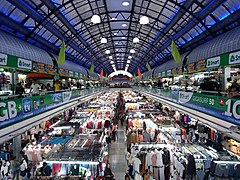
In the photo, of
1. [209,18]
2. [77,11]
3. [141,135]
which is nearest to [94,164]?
[141,135]

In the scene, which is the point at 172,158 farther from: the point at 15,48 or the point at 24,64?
the point at 15,48

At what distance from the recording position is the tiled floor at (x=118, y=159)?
10.1 metres

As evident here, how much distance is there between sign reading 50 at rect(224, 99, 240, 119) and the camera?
18.3ft

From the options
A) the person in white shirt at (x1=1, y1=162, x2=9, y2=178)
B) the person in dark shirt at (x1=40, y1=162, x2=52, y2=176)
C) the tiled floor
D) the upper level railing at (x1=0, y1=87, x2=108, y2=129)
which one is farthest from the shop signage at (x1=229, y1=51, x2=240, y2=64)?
the person in white shirt at (x1=1, y1=162, x2=9, y2=178)

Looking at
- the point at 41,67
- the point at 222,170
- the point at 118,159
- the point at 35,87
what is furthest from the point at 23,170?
the point at 222,170

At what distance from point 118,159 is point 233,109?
782cm

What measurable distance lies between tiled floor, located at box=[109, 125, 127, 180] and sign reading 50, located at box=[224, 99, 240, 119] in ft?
19.3

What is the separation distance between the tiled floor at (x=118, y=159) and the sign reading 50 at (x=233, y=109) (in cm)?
589

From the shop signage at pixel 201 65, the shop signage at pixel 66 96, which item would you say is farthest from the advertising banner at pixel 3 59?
the shop signage at pixel 201 65

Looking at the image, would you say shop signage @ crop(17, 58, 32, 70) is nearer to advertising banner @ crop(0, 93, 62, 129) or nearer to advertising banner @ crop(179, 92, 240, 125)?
advertising banner @ crop(0, 93, 62, 129)

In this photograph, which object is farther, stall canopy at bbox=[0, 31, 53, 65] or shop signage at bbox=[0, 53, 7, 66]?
stall canopy at bbox=[0, 31, 53, 65]

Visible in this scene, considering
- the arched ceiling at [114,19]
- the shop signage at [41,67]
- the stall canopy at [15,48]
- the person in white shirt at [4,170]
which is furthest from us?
the arched ceiling at [114,19]

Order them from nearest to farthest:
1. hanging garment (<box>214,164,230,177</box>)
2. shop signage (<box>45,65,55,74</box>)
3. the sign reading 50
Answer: the sign reading 50 < hanging garment (<box>214,164,230,177</box>) < shop signage (<box>45,65,55,74</box>)

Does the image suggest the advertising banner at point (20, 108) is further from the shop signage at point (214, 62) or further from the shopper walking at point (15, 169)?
the shop signage at point (214, 62)
